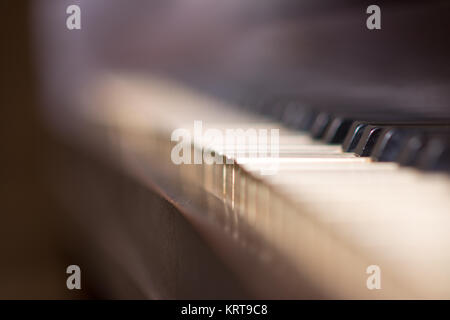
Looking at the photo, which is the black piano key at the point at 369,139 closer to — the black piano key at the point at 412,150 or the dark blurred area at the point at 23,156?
the black piano key at the point at 412,150

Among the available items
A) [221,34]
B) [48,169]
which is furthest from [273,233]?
[48,169]

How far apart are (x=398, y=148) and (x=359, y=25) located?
0.71 meters

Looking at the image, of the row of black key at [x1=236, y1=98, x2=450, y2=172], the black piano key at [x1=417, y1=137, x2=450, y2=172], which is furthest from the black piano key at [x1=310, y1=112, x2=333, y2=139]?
the black piano key at [x1=417, y1=137, x2=450, y2=172]

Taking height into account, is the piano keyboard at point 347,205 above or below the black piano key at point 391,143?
below

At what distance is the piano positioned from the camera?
524 mm

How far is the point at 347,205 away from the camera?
0.53 m

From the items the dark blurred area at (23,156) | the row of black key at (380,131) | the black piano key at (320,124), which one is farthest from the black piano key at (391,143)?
the dark blurred area at (23,156)

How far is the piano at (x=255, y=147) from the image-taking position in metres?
0.52

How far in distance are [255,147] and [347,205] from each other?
0.84ft

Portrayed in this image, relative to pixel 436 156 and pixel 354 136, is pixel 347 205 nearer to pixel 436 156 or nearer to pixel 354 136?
pixel 436 156

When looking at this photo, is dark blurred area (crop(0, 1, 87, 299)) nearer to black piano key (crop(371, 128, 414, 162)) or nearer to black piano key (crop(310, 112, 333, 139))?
black piano key (crop(310, 112, 333, 139))

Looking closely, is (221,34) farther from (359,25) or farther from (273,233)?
(273,233)

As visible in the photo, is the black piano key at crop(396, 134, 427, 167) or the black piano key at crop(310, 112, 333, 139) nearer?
the black piano key at crop(396, 134, 427, 167)
